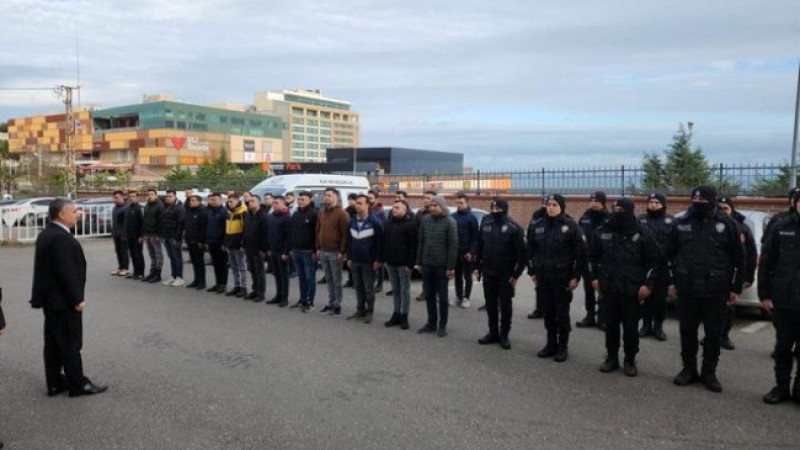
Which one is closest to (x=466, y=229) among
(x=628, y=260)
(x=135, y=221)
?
(x=628, y=260)

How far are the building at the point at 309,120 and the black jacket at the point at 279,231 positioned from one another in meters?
142

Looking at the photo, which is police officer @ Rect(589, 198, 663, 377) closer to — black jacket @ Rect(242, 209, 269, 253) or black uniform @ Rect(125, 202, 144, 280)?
black jacket @ Rect(242, 209, 269, 253)

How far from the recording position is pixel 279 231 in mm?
10422

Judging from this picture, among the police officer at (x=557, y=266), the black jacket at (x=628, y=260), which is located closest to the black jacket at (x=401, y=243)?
the police officer at (x=557, y=266)

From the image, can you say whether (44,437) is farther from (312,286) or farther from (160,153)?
(160,153)

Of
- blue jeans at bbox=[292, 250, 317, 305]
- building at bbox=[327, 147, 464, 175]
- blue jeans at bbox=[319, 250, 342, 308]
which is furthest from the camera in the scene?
building at bbox=[327, 147, 464, 175]

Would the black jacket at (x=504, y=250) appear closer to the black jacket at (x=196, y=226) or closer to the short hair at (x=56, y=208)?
the short hair at (x=56, y=208)

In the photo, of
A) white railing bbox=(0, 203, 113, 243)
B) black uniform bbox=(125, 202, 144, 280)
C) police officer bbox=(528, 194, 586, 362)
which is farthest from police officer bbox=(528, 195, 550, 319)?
white railing bbox=(0, 203, 113, 243)

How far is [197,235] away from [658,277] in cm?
799

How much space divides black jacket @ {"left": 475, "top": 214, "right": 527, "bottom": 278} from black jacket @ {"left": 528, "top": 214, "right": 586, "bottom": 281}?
34 cm

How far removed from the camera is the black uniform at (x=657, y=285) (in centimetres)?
720

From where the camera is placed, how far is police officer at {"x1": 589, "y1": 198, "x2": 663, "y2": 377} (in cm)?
646

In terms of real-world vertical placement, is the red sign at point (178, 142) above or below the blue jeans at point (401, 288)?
above

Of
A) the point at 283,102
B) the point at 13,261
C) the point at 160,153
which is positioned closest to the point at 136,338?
the point at 13,261
